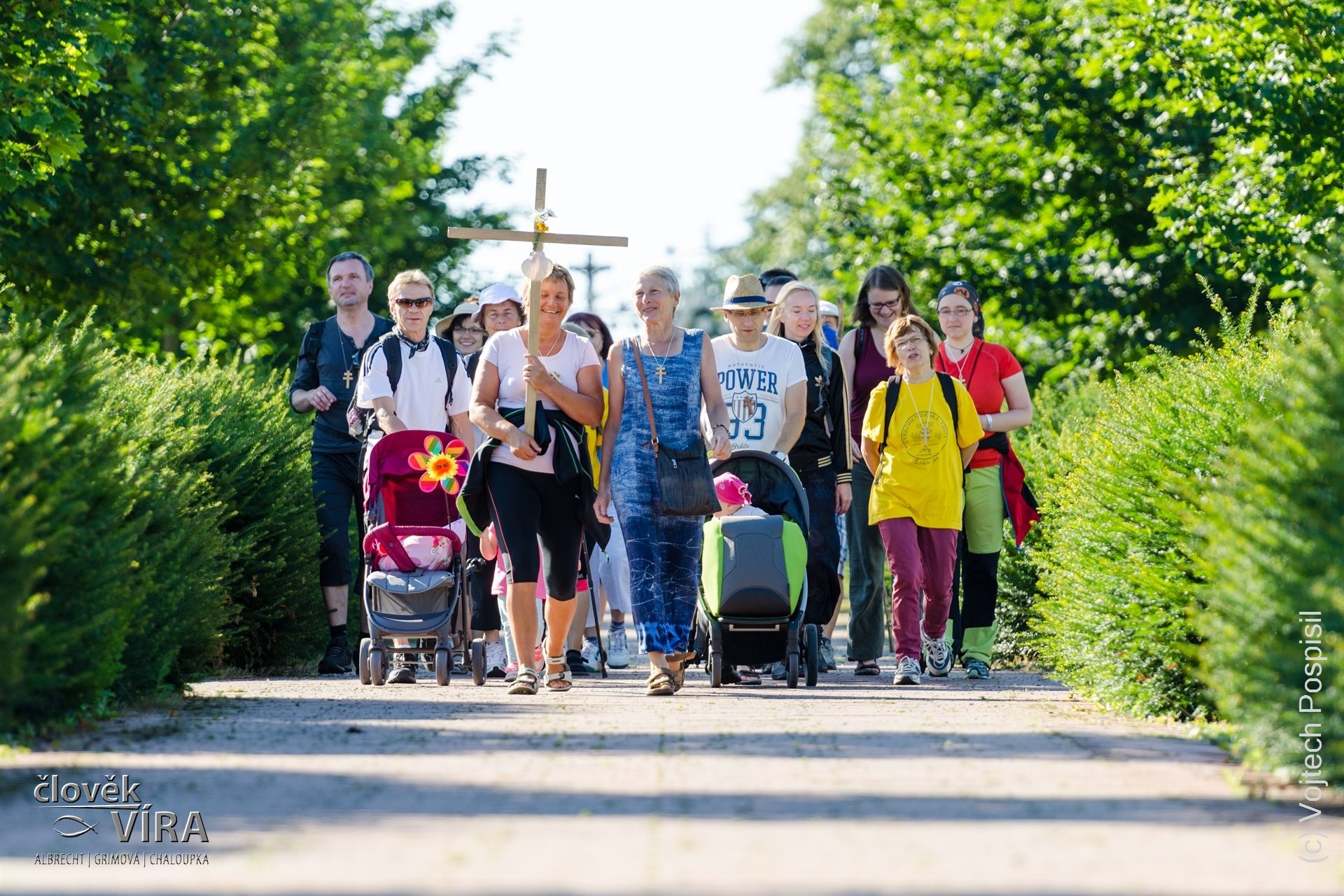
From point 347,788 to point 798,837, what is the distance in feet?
5.42

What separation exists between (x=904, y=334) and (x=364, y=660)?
357cm

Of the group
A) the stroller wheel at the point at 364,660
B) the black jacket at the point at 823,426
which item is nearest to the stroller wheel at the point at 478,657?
the stroller wheel at the point at 364,660

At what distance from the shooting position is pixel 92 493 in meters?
7.82

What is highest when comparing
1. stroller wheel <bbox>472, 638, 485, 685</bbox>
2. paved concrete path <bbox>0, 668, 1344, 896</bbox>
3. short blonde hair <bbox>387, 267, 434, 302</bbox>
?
short blonde hair <bbox>387, 267, 434, 302</bbox>

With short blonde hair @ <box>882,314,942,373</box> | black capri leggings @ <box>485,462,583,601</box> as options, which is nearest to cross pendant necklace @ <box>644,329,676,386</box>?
black capri leggings @ <box>485,462,583,601</box>

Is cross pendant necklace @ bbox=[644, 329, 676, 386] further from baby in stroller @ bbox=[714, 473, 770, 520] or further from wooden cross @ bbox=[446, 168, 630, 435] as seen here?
baby in stroller @ bbox=[714, 473, 770, 520]

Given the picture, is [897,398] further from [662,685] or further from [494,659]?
[494,659]

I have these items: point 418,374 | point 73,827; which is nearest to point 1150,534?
point 418,374

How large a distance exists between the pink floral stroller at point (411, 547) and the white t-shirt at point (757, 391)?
1.55m

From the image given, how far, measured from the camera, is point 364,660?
→ 11133 millimetres

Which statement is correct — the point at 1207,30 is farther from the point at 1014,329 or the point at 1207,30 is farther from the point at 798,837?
the point at 798,837

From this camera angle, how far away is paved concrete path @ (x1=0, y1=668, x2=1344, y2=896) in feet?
16.3

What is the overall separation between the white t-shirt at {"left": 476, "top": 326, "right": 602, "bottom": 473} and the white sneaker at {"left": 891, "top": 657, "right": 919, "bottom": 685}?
251cm

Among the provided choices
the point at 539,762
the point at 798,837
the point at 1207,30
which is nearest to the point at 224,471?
the point at 539,762
